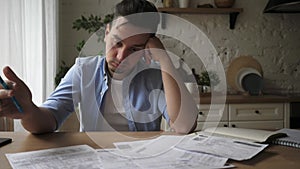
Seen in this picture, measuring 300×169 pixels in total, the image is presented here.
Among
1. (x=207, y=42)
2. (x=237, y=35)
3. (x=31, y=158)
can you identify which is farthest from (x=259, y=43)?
(x=31, y=158)

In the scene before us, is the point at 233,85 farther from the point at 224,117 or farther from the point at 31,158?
the point at 31,158

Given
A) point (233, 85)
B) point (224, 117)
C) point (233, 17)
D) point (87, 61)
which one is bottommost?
point (224, 117)

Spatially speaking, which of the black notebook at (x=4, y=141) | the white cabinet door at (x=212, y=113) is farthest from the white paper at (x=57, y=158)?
the white cabinet door at (x=212, y=113)

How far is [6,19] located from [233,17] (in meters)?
1.87

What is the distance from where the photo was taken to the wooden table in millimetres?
760

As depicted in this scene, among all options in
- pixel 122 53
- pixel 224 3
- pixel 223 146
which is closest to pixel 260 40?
pixel 224 3

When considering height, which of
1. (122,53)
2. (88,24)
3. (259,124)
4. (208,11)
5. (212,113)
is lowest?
(259,124)

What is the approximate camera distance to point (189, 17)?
2.96m

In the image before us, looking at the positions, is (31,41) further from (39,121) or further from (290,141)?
(290,141)

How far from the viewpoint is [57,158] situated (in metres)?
0.78

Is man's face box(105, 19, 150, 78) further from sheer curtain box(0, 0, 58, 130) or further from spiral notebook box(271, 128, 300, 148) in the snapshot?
sheer curtain box(0, 0, 58, 130)

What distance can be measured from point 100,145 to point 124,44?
14.1 inches

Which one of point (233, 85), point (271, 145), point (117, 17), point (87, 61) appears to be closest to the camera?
point (271, 145)

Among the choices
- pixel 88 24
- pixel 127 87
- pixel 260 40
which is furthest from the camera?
pixel 260 40
